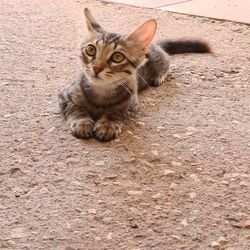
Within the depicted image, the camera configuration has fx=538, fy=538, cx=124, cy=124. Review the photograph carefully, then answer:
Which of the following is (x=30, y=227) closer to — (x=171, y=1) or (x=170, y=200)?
(x=170, y=200)

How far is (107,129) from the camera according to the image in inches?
64.2

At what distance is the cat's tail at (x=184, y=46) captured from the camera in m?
2.33

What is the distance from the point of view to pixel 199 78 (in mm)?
2121

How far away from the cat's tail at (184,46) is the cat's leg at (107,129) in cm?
74

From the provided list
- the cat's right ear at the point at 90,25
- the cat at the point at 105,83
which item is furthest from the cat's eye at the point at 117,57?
the cat's right ear at the point at 90,25

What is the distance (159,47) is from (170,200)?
93 centimetres

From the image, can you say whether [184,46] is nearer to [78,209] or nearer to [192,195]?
[192,195]

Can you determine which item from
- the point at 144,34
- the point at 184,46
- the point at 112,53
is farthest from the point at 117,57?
the point at 184,46

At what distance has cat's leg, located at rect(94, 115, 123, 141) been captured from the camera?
162cm

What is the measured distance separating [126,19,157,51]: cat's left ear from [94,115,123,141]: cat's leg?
26 centimetres

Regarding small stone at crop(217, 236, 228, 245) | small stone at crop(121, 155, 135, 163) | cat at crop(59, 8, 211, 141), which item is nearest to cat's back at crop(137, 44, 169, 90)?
cat at crop(59, 8, 211, 141)

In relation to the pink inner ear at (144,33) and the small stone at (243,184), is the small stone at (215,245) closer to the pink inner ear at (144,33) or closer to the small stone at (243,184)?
the small stone at (243,184)

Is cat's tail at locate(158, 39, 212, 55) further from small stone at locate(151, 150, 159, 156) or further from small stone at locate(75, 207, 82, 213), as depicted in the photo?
small stone at locate(75, 207, 82, 213)

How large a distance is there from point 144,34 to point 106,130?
329mm
